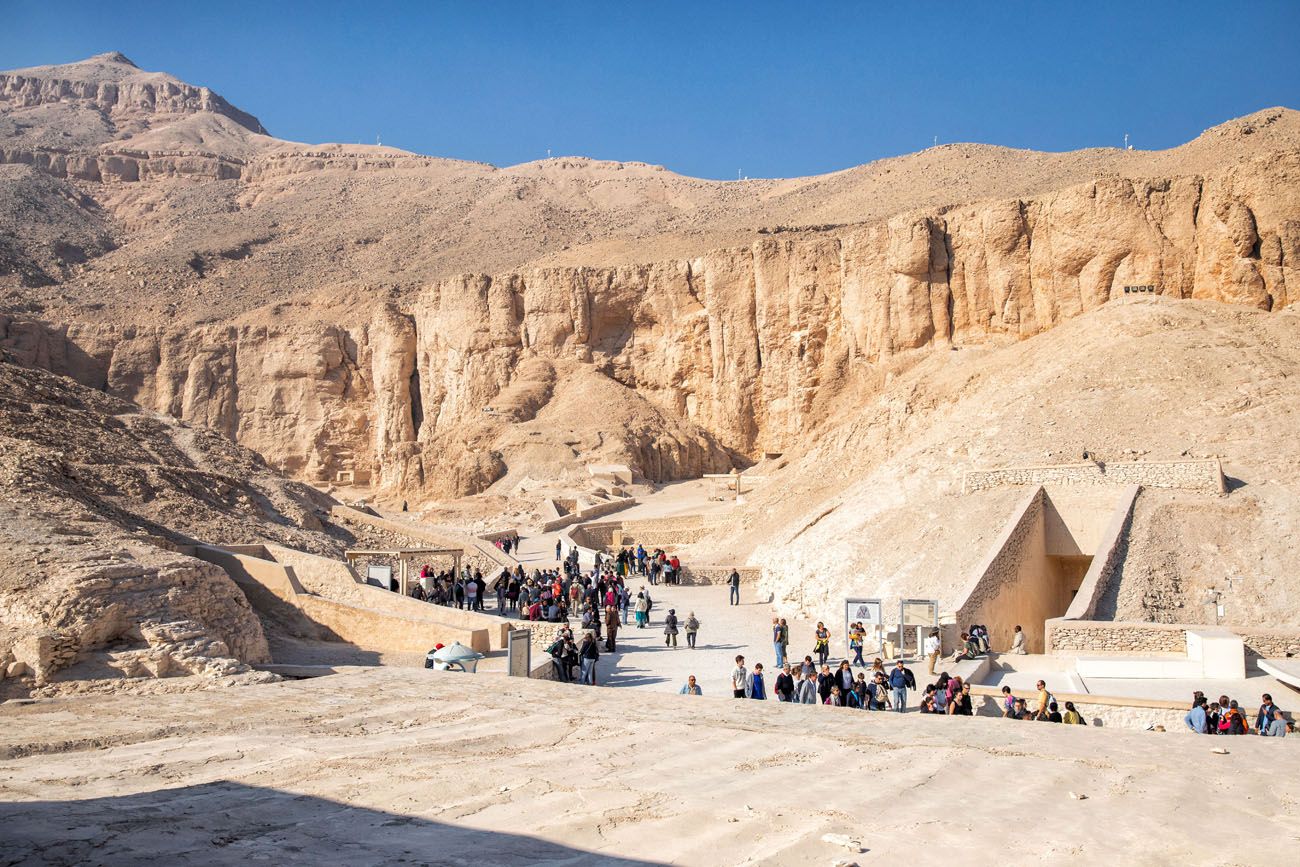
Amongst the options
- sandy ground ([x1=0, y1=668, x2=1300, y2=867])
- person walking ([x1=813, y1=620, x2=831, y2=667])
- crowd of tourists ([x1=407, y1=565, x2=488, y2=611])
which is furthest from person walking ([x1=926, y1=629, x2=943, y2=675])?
crowd of tourists ([x1=407, y1=565, x2=488, y2=611])

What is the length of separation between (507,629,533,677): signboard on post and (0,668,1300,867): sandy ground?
219cm

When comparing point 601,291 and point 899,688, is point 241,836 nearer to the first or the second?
point 899,688

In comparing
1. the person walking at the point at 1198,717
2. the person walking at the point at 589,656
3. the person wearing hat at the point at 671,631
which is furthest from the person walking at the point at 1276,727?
the person wearing hat at the point at 671,631

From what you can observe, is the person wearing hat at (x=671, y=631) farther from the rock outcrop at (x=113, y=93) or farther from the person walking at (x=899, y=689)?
the rock outcrop at (x=113, y=93)

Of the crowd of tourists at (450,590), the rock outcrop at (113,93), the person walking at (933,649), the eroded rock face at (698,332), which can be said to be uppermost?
the rock outcrop at (113,93)

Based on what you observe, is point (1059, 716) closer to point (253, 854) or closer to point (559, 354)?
point (253, 854)

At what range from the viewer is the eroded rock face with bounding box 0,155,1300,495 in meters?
34.2

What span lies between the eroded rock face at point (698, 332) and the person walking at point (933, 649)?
24043 millimetres

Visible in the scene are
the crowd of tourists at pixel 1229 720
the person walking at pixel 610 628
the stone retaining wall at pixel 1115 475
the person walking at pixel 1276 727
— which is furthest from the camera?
the stone retaining wall at pixel 1115 475

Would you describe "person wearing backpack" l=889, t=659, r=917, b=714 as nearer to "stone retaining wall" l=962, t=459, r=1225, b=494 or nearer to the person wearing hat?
the person wearing hat

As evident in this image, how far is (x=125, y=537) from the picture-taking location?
45.1ft

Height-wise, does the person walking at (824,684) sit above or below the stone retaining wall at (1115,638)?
below

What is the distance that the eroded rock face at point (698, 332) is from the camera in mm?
34219

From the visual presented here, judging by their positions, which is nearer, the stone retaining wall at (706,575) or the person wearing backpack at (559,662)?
the person wearing backpack at (559,662)
